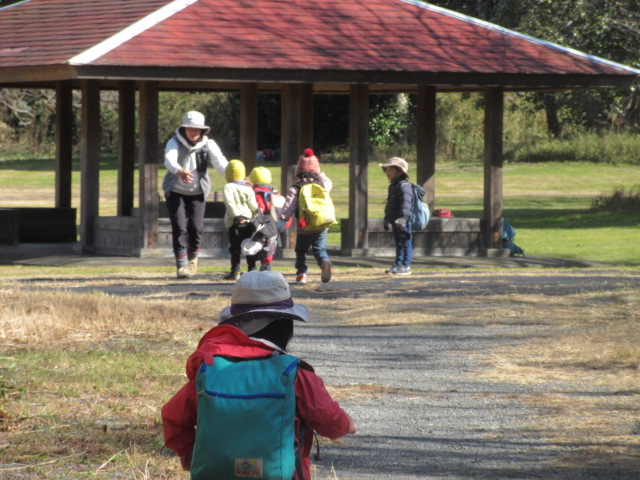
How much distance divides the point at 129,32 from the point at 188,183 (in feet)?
11.5

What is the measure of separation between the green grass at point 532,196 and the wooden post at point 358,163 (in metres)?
3.60

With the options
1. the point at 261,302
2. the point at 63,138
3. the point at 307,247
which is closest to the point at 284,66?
the point at 307,247

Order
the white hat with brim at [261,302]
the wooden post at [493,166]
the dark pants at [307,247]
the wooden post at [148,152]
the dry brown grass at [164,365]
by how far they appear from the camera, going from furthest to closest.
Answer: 1. the wooden post at [493,166]
2. the wooden post at [148,152]
3. the dark pants at [307,247]
4. the dry brown grass at [164,365]
5. the white hat with brim at [261,302]

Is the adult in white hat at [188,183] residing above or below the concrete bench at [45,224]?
above

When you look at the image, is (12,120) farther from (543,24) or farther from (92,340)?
(92,340)

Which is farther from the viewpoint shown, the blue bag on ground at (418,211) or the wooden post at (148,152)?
the wooden post at (148,152)

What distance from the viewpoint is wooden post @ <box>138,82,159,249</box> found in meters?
15.7

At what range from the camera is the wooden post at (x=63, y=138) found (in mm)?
18453

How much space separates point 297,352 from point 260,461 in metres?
4.23

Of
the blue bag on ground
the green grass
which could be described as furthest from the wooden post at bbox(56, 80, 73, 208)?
the blue bag on ground

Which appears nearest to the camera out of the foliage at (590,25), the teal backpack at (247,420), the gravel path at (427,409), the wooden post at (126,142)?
the teal backpack at (247,420)

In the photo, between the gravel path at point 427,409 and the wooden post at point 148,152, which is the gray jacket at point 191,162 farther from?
the gravel path at point 427,409

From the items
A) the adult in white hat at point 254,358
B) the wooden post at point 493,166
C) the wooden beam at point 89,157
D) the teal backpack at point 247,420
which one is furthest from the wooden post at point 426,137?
the teal backpack at point 247,420

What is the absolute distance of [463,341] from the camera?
27.9 feet
